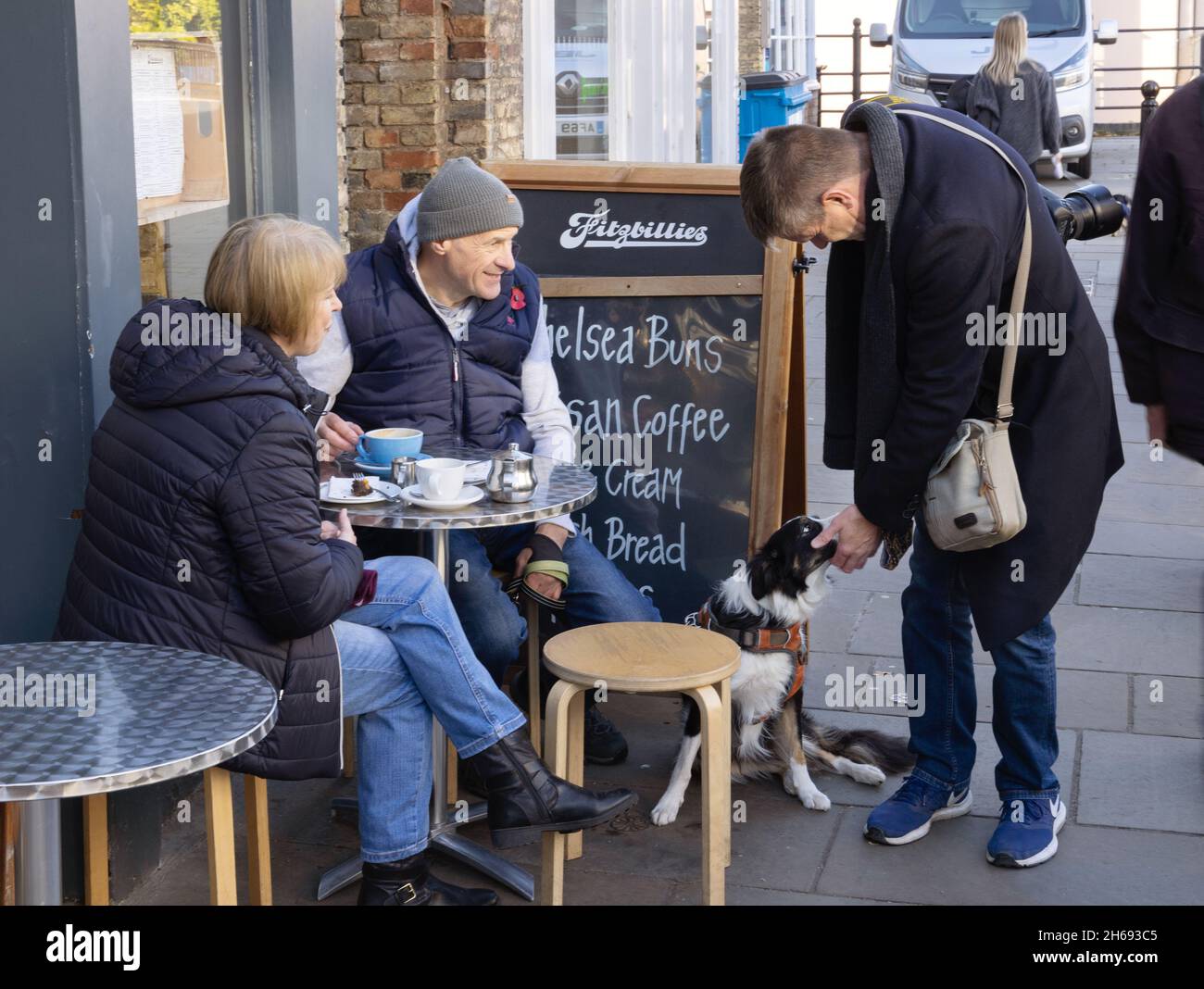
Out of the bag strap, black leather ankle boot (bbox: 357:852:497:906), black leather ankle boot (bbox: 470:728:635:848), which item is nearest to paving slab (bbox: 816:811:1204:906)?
black leather ankle boot (bbox: 470:728:635:848)

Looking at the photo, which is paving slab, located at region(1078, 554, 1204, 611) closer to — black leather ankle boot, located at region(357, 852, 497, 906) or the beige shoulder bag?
the beige shoulder bag

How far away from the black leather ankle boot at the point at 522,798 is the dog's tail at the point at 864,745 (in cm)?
107

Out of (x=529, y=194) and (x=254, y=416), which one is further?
(x=529, y=194)

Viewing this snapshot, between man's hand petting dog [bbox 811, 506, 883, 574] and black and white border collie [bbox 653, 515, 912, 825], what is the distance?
0.23m

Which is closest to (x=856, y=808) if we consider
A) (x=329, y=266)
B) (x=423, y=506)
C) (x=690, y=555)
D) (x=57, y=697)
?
(x=690, y=555)

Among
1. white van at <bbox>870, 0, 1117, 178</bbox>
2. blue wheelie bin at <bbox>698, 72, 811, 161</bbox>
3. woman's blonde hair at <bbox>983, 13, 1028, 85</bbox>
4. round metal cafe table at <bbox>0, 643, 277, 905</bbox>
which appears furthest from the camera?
white van at <bbox>870, 0, 1117, 178</bbox>

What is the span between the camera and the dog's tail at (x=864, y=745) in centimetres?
415

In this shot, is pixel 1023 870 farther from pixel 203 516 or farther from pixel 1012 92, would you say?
pixel 1012 92

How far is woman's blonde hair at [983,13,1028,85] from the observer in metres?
11.6

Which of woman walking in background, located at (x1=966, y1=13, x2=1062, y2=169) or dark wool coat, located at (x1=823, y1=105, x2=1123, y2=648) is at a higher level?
woman walking in background, located at (x1=966, y1=13, x2=1062, y2=169)

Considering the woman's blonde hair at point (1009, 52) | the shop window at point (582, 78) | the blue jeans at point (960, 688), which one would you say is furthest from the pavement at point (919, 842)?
the woman's blonde hair at point (1009, 52)

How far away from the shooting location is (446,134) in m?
5.79

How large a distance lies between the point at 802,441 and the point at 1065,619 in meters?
1.49

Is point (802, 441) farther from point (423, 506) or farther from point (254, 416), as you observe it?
point (254, 416)
